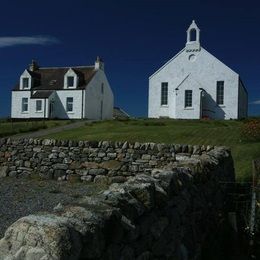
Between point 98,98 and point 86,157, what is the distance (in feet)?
152

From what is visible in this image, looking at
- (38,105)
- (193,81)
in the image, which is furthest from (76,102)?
(193,81)

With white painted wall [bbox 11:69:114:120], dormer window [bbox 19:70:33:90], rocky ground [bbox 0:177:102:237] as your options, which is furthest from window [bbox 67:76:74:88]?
rocky ground [bbox 0:177:102:237]

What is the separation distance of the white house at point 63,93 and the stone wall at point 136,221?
48.2 metres

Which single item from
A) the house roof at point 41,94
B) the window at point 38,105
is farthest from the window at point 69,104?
the window at point 38,105

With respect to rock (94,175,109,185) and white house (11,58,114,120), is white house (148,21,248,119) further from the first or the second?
rock (94,175,109,185)

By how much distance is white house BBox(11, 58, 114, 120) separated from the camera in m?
59.6

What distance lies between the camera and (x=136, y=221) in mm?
5219

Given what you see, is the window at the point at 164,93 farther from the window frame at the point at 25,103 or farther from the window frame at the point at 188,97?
the window frame at the point at 25,103

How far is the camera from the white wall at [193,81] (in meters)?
51.3

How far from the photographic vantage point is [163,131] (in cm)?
3030

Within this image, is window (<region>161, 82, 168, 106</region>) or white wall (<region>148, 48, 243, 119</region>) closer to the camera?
white wall (<region>148, 48, 243, 119</region>)

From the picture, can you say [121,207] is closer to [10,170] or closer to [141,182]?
[141,182]

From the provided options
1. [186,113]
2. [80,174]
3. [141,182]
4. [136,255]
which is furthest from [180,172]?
[186,113]

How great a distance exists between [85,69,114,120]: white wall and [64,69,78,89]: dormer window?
1852 mm
